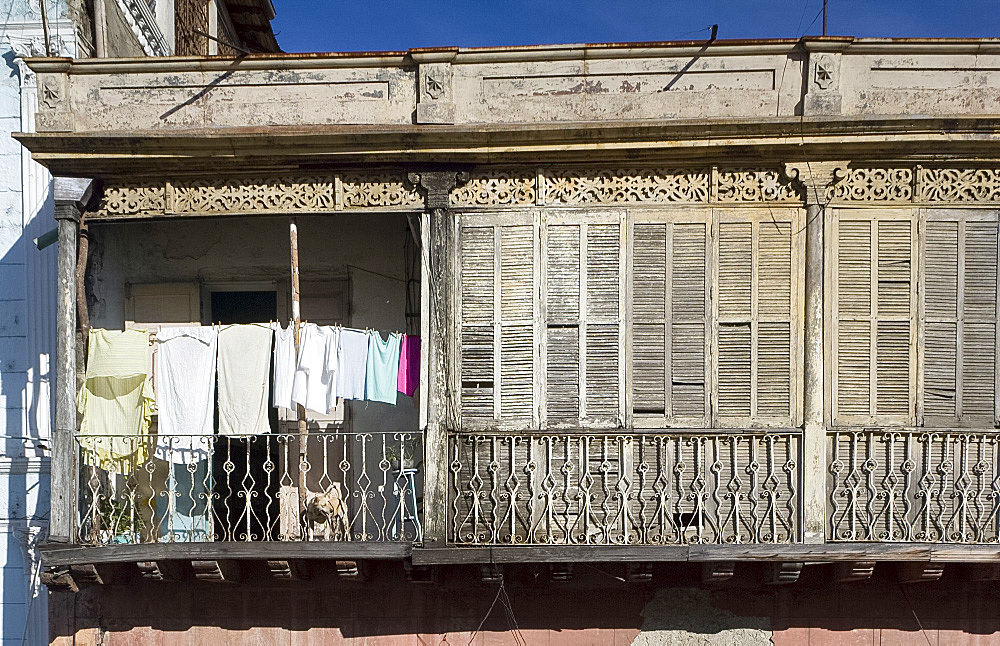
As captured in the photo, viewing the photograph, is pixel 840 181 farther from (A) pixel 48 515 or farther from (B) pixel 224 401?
(A) pixel 48 515

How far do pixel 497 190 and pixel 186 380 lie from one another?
135 inches

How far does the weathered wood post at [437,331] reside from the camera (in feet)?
20.5

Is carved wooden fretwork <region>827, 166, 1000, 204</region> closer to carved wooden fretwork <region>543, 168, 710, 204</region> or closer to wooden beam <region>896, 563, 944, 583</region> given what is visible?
carved wooden fretwork <region>543, 168, 710, 204</region>

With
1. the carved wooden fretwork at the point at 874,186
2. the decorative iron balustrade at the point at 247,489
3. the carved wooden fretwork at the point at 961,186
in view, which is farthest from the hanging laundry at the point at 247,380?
the carved wooden fretwork at the point at 961,186

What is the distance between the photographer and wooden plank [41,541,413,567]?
245 inches

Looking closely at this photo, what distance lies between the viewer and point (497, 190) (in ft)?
20.9

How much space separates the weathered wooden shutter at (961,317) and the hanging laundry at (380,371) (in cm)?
483

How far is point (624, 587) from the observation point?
6.71m

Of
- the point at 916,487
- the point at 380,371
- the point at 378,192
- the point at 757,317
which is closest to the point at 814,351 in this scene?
the point at 757,317

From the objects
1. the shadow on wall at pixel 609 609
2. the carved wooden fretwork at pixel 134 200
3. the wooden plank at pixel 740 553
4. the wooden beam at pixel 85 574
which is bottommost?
the shadow on wall at pixel 609 609

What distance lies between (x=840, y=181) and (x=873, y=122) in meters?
0.55

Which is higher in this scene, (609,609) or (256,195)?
(256,195)

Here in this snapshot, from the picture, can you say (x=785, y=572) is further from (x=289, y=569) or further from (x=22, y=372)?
(x=22, y=372)

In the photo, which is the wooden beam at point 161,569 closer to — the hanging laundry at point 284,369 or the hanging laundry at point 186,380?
the hanging laundry at point 186,380
